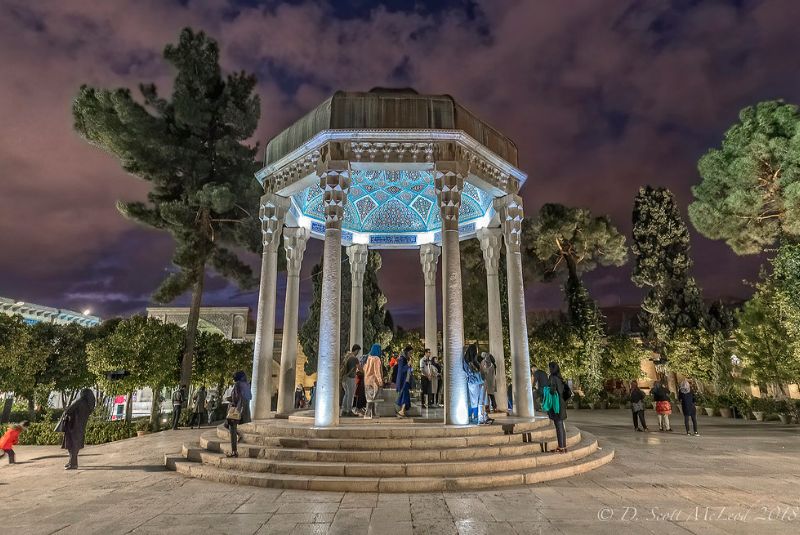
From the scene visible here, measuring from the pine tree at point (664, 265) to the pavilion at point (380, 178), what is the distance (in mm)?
21364

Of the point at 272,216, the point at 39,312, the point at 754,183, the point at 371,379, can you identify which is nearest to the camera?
the point at 371,379

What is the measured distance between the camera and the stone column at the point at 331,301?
9.28m

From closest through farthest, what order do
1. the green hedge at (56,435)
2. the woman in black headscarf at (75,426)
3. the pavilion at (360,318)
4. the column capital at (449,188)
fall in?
the pavilion at (360,318) < the woman in black headscarf at (75,426) < the column capital at (449,188) < the green hedge at (56,435)

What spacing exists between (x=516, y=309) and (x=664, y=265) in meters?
23.9

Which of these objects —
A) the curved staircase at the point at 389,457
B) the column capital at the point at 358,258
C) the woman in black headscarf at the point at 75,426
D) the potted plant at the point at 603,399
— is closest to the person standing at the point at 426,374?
the curved staircase at the point at 389,457

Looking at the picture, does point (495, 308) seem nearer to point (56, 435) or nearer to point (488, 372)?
point (488, 372)

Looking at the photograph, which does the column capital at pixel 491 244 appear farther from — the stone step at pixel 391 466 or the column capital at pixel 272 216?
the stone step at pixel 391 466

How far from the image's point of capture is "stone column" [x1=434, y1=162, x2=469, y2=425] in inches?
368

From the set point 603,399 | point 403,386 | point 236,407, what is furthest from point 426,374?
point 603,399

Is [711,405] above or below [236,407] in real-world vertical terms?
below

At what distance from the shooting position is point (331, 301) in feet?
32.0

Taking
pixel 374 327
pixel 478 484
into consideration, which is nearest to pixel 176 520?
pixel 478 484

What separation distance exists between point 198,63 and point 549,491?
2390cm

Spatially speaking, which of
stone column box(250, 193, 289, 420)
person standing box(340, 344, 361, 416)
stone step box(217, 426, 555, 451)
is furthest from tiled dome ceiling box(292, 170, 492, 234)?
stone step box(217, 426, 555, 451)
